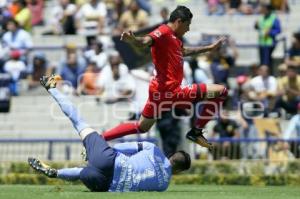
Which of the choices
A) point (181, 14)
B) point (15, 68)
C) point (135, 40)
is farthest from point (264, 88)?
point (135, 40)

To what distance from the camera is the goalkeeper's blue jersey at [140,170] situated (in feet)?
47.1

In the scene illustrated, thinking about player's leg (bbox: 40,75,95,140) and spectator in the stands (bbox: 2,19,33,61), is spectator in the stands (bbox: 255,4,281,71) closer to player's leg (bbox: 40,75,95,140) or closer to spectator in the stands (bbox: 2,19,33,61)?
spectator in the stands (bbox: 2,19,33,61)

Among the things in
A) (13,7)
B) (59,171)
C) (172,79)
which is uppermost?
(13,7)

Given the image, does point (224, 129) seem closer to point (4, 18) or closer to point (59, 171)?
point (59, 171)

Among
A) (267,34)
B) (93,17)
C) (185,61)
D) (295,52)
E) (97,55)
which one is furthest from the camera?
(93,17)

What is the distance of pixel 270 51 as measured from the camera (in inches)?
979

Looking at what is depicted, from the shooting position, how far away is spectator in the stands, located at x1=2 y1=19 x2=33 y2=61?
88.8 feet

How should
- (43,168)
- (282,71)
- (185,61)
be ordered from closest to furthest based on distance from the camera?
(43,168)
(282,71)
(185,61)

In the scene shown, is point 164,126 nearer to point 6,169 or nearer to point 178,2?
point 6,169

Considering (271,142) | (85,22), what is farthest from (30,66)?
(271,142)

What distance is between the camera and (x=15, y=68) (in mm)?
26359

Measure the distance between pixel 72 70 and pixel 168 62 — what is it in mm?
9122

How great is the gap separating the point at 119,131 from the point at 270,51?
8.78 metres

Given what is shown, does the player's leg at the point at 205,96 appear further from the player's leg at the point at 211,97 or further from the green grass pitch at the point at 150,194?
the green grass pitch at the point at 150,194
